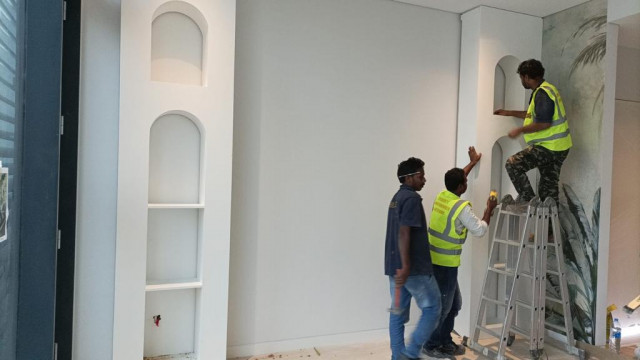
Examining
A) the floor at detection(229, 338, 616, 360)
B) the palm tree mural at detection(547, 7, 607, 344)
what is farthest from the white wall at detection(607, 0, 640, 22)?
the floor at detection(229, 338, 616, 360)

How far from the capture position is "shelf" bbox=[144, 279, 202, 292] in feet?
9.23

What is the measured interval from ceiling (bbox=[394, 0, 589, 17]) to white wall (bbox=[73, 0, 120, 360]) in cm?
241

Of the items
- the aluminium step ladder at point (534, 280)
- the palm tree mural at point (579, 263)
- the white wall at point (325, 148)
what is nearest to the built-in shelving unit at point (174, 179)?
the white wall at point (325, 148)

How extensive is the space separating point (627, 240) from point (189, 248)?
12.5 ft

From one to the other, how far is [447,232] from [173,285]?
1.98 metres

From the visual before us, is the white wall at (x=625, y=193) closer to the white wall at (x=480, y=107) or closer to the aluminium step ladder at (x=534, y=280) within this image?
the aluminium step ladder at (x=534, y=280)

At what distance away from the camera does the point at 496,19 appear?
3803 mm

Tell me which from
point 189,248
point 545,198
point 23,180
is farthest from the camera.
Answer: point 545,198

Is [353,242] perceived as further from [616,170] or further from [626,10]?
[626,10]

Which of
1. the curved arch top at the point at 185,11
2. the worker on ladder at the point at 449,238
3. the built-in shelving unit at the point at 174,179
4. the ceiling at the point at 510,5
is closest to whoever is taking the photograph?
the built-in shelving unit at the point at 174,179

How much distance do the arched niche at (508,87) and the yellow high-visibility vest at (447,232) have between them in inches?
55.1

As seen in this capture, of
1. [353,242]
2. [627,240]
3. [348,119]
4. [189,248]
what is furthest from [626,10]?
[189,248]

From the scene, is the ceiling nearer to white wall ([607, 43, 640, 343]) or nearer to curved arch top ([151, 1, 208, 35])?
white wall ([607, 43, 640, 343])

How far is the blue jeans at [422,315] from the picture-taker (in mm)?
2924
